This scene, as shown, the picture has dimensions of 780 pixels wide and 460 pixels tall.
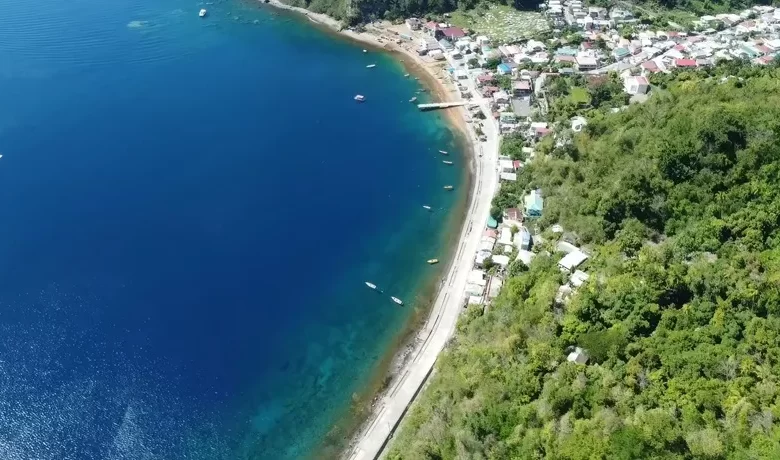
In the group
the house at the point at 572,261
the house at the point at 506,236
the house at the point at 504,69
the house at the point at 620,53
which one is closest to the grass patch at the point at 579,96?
the house at the point at 504,69

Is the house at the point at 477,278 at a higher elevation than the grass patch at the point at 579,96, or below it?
below

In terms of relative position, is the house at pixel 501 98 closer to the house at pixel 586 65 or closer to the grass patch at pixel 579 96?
the grass patch at pixel 579 96

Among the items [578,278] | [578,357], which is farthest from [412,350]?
[578,278]

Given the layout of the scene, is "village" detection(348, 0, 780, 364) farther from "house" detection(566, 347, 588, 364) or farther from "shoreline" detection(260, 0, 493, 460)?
"house" detection(566, 347, 588, 364)

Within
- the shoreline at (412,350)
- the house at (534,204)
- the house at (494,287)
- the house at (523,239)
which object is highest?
the house at (534,204)

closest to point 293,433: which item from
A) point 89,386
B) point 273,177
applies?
point 89,386

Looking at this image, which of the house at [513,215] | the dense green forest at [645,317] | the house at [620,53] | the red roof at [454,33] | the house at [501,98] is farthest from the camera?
Answer: the red roof at [454,33]

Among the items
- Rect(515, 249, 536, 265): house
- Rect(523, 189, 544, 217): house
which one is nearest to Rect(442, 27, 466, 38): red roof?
Rect(523, 189, 544, 217): house
